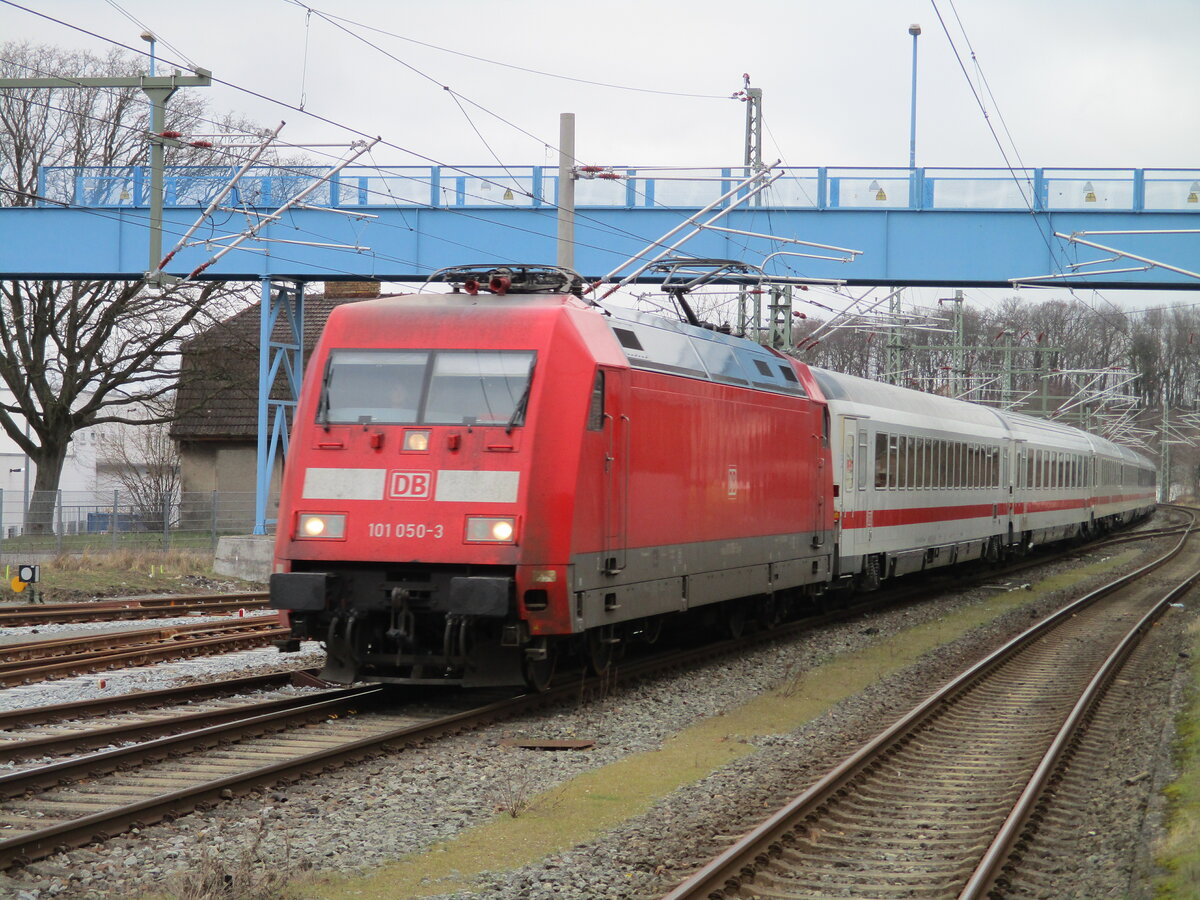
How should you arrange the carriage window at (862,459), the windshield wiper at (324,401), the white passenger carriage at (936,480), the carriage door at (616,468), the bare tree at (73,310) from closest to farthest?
the windshield wiper at (324,401)
the carriage door at (616,468)
the white passenger carriage at (936,480)
the carriage window at (862,459)
the bare tree at (73,310)

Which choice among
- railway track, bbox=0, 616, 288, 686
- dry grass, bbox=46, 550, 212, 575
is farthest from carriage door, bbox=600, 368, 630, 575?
dry grass, bbox=46, 550, 212, 575

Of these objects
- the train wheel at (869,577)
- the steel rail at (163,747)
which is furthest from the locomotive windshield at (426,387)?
the train wheel at (869,577)

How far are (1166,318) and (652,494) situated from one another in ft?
270

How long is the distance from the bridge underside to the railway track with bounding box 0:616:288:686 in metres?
9.30

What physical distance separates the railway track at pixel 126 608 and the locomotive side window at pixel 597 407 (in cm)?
1019

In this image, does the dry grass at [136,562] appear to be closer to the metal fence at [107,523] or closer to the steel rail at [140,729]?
the metal fence at [107,523]

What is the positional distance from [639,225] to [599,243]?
3.42ft

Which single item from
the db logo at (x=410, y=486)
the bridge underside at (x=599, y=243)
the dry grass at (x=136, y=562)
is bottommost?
the dry grass at (x=136, y=562)

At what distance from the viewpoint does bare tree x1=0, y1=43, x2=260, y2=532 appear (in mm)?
34156

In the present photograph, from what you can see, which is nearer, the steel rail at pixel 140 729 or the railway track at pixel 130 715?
the steel rail at pixel 140 729

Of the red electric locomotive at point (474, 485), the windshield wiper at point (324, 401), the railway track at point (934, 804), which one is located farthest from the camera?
the windshield wiper at point (324, 401)

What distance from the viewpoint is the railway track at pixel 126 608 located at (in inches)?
717

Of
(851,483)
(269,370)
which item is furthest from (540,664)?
(269,370)

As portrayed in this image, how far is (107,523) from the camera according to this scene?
2820cm
